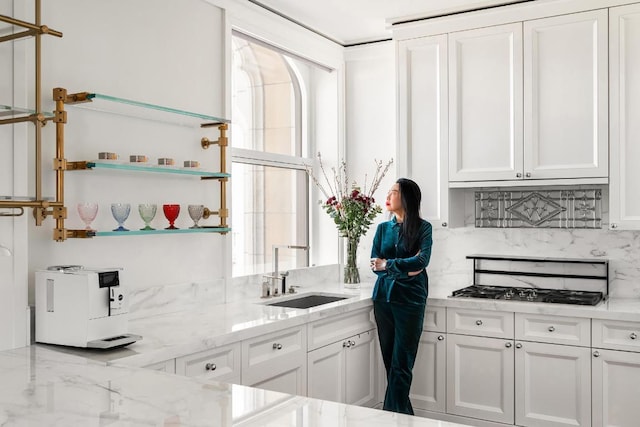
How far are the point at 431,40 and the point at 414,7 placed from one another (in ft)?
0.81

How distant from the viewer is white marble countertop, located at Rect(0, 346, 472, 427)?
1505 mm

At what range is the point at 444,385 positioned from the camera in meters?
3.92

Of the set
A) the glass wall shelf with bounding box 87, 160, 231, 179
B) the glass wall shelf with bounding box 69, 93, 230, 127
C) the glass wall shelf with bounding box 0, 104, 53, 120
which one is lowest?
the glass wall shelf with bounding box 87, 160, 231, 179

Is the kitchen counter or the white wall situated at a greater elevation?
the white wall

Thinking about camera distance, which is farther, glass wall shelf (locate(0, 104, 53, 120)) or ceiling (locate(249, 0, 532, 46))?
ceiling (locate(249, 0, 532, 46))

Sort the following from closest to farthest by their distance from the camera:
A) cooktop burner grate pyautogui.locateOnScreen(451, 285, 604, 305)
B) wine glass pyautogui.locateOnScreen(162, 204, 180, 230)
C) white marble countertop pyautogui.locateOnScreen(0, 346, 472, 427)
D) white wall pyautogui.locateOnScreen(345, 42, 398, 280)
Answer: white marble countertop pyautogui.locateOnScreen(0, 346, 472, 427) < wine glass pyautogui.locateOnScreen(162, 204, 180, 230) < cooktop burner grate pyautogui.locateOnScreen(451, 285, 604, 305) < white wall pyautogui.locateOnScreen(345, 42, 398, 280)

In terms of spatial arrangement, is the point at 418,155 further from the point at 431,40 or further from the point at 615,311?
the point at 615,311

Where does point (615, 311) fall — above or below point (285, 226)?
below

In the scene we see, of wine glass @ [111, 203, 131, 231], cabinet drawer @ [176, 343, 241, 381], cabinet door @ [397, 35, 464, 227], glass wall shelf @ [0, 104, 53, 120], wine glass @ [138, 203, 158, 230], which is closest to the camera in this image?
glass wall shelf @ [0, 104, 53, 120]

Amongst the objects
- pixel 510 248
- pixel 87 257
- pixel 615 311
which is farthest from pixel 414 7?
pixel 87 257

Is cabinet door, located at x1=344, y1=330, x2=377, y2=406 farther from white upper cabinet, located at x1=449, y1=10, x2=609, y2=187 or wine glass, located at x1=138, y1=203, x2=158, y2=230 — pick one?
wine glass, located at x1=138, y1=203, x2=158, y2=230

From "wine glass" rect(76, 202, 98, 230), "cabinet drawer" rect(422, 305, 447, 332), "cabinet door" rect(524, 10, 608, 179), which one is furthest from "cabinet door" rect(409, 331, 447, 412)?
"wine glass" rect(76, 202, 98, 230)

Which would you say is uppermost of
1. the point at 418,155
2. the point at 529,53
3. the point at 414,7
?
the point at 414,7

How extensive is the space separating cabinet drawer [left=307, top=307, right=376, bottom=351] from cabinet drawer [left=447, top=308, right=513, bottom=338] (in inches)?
19.2
